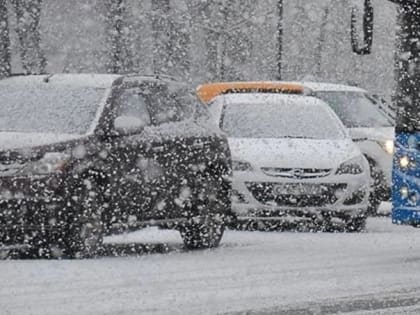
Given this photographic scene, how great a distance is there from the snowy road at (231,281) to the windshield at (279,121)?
2677mm

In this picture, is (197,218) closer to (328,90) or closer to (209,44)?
(328,90)

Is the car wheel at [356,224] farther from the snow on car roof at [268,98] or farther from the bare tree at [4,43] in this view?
the bare tree at [4,43]

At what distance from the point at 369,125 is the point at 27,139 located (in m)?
8.67

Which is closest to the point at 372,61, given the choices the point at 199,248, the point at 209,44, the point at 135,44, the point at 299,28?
the point at 299,28

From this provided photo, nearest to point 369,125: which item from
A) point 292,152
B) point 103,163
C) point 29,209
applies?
point 292,152

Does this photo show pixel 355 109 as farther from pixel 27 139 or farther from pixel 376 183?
pixel 27 139

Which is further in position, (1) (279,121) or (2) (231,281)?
(1) (279,121)

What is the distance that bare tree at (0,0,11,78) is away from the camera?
116ft

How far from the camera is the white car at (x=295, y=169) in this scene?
16.4 m

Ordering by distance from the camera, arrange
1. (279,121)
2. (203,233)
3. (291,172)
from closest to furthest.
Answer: (203,233) → (291,172) → (279,121)

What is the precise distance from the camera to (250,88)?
2089cm

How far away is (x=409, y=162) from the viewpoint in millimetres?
12633

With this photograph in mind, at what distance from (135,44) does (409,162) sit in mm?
49358

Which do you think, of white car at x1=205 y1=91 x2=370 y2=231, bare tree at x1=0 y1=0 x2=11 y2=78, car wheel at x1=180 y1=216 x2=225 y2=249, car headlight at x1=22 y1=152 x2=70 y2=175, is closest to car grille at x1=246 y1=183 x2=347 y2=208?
white car at x1=205 y1=91 x2=370 y2=231
